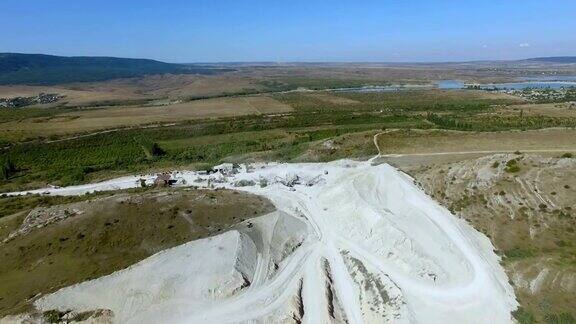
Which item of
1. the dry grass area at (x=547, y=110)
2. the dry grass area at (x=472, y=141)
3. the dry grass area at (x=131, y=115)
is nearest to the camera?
the dry grass area at (x=472, y=141)

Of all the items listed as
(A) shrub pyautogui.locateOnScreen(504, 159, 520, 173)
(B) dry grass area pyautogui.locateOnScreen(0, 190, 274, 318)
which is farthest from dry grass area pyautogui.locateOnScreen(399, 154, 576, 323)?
(B) dry grass area pyautogui.locateOnScreen(0, 190, 274, 318)

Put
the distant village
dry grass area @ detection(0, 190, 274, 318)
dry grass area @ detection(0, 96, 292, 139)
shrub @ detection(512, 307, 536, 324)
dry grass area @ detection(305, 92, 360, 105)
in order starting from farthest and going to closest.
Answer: the distant village < dry grass area @ detection(305, 92, 360, 105) < dry grass area @ detection(0, 96, 292, 139) < dry grass area @ detection(0, 190, 274, 318) < shrub @ detection(512, 307, 536, 324)

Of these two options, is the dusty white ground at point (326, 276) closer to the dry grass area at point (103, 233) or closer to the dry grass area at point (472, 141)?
the dry grass area at point (103, 233)

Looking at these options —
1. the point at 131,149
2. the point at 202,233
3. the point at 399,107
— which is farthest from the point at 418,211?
the point at 399,107

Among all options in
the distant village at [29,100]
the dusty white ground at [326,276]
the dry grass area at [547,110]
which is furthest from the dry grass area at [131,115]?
the dusty white ground at [326,276]

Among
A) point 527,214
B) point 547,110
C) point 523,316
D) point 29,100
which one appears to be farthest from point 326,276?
point 29,100

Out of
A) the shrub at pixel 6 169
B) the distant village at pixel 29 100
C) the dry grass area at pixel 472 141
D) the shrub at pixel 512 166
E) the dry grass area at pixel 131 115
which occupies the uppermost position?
the shrub at pixel 512 166

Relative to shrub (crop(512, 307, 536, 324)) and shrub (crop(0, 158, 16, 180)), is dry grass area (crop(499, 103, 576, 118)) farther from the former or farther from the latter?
shrub (crop(0, 158, 16, 180))
